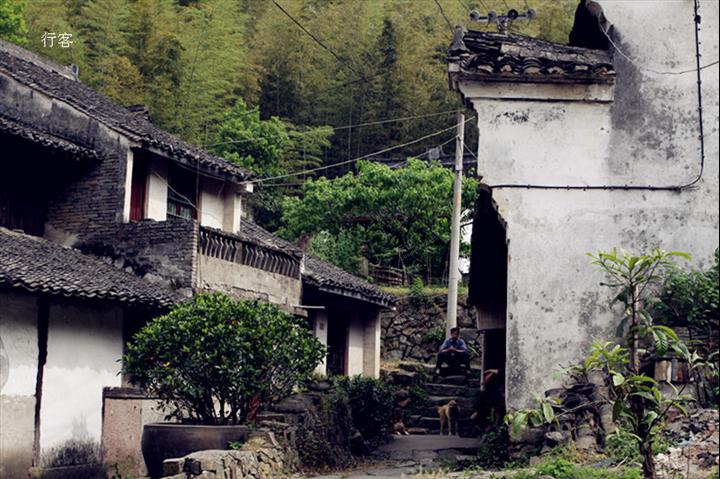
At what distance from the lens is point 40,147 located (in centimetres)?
1898

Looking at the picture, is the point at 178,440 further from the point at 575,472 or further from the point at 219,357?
the point at 575,472

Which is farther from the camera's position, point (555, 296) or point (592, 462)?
point (555, 296)

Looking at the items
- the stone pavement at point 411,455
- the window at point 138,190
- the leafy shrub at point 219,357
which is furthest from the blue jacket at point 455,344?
the leafy shrub at point 219,357

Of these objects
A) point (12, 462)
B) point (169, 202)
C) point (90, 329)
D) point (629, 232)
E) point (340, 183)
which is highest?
point (340, 183)

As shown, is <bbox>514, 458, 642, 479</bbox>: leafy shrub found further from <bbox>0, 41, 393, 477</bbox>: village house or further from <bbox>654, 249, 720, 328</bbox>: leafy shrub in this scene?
<bbox>0, 41, 393, 477</bbox>: village house

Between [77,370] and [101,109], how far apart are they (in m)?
6.79

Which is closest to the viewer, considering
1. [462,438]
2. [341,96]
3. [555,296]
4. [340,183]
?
[555,296]

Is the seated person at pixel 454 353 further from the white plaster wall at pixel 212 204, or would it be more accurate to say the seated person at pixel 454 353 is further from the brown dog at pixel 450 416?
the white plaster wall at pixel 212 204

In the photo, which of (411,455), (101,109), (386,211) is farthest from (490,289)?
(386,211)

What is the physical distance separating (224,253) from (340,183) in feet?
41.8

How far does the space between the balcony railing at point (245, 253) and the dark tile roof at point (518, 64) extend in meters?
7.17

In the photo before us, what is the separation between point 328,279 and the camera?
79.4 ft

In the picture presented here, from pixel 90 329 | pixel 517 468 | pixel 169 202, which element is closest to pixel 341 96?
pixel 169 202

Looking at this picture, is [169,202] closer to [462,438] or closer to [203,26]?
[462,438]
